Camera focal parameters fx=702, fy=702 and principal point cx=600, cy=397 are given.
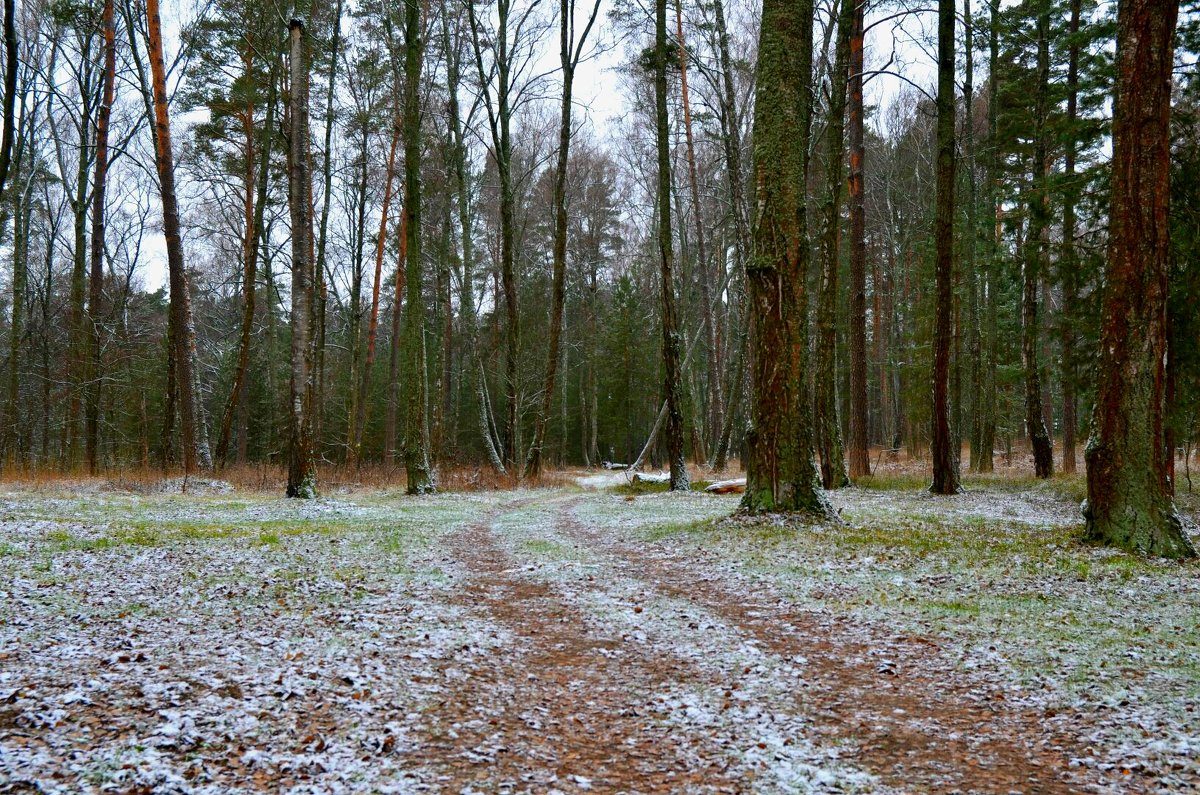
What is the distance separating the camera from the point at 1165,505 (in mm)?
6766

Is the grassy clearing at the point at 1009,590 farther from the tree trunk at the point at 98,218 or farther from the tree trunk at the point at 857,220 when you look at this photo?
the tree trunk at the point at 98,218

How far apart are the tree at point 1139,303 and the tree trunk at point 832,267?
648 centimetres

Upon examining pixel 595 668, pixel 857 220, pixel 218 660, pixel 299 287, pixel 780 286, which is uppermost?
pixel 857 220

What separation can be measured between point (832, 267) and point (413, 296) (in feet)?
29.4

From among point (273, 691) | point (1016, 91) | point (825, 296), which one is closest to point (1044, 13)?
point (1016, 91)

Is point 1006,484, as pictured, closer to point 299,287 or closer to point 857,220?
point 857,220

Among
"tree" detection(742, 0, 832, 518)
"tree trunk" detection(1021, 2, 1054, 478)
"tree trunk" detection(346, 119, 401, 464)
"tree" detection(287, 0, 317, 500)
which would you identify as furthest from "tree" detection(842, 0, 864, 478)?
"tree trunk" detection(346, 119, 401, 464)

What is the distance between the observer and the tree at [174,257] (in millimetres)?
16516

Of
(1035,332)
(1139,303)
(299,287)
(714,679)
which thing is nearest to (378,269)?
(299,287)

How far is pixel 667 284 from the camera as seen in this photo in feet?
51.8

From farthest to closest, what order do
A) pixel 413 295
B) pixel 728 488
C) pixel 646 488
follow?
pixel 646 488, pixel 728 488, pixel 413 295

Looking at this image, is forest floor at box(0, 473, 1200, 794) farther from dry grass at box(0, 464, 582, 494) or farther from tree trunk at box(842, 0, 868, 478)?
tree trunk at box(842, 0, 868, 478)

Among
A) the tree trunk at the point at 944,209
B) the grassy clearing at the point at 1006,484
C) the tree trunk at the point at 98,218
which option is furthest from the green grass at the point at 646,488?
the tree trunk at the point at 98,218

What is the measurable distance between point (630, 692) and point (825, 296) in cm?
1116
